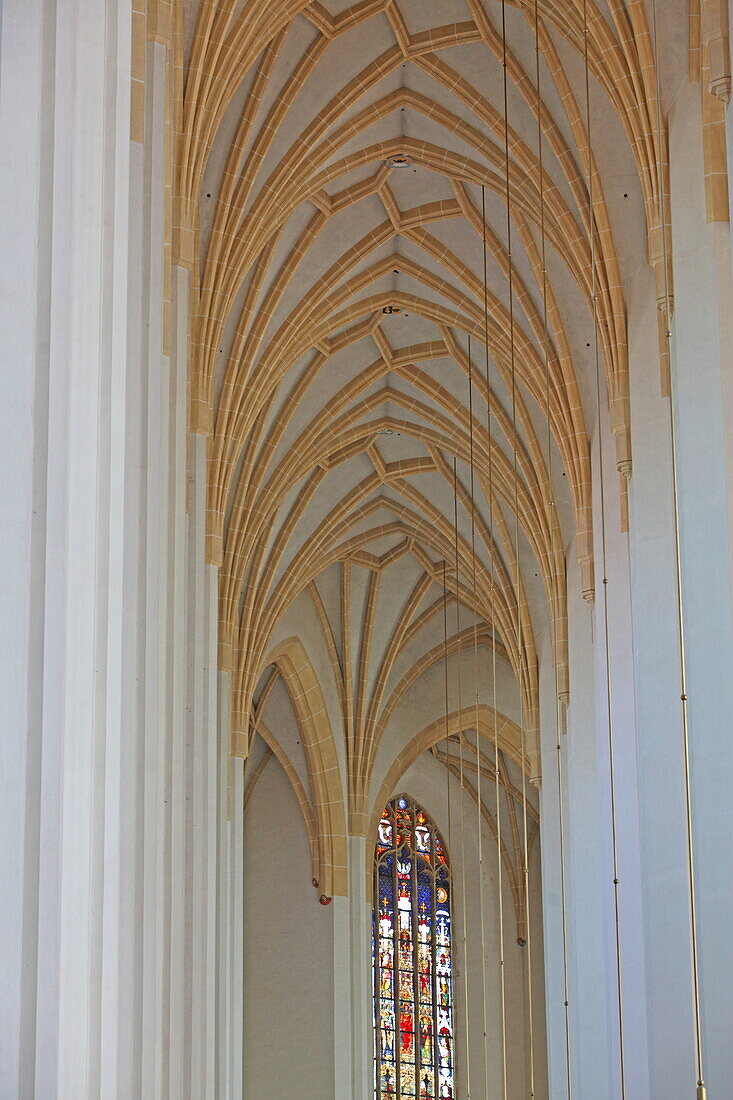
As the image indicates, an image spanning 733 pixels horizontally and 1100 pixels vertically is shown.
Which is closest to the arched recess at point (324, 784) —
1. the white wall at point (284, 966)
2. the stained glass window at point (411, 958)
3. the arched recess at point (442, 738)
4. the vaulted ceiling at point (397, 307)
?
the vaulted ceiling at point (397, 307)

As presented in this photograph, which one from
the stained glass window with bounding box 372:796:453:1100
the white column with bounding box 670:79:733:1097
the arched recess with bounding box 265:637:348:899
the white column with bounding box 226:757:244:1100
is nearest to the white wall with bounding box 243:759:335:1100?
the arched recess with bounding box 265:637:348:899

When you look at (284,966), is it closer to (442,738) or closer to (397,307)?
(442,738)

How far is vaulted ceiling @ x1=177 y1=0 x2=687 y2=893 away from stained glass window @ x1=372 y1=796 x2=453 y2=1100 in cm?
381

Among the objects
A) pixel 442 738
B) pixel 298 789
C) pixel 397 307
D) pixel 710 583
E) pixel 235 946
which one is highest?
pixel 397 307

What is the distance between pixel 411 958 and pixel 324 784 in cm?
492

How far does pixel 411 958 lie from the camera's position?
31.9 metres

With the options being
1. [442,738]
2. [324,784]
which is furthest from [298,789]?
[442,738]

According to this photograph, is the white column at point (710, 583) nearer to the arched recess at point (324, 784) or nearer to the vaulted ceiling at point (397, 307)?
the vaulted ceiling at point (397, 307)

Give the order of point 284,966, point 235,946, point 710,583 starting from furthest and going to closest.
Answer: point 284,966
point 235,946
point 710,583

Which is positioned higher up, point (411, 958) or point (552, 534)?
point (552, 534)

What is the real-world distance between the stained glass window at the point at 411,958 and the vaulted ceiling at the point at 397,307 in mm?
3812

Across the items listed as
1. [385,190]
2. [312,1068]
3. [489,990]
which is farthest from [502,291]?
[489,990]

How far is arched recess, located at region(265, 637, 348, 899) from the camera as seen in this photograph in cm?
2848

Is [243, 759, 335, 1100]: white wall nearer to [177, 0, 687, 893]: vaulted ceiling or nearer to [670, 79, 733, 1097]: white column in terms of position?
[177, 0, 687, 893]: vaulted ceiling
